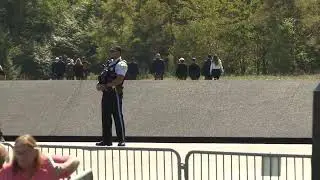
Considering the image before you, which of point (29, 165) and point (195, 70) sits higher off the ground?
point (195, 70)

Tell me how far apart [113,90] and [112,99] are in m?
0.18

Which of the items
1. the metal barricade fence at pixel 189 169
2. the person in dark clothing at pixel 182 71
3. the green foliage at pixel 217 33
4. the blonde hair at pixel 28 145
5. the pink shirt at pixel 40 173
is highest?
the green foliage at pixel 217 33

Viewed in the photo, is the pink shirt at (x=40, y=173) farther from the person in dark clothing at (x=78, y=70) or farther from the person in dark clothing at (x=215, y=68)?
the person in dark clothing at (x=78, y=70)

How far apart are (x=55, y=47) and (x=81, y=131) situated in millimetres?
52213

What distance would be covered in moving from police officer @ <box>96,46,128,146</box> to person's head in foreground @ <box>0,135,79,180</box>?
5.73m

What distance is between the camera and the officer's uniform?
1200 cm

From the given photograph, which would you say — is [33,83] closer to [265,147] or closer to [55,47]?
[265,147]

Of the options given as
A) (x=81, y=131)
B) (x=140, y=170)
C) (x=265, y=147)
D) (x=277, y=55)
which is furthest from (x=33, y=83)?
(x=277, y=55)

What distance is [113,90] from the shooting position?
1223 centimetres

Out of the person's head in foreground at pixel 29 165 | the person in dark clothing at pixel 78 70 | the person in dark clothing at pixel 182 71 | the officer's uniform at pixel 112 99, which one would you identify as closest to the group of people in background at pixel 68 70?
the person in dark clothing at pixel 78 70

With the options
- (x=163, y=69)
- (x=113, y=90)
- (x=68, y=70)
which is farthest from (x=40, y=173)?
(x=68, y=70)

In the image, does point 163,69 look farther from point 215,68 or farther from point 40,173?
point 40,173

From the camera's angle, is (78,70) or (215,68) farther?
(78,70)

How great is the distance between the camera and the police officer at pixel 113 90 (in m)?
12.0
